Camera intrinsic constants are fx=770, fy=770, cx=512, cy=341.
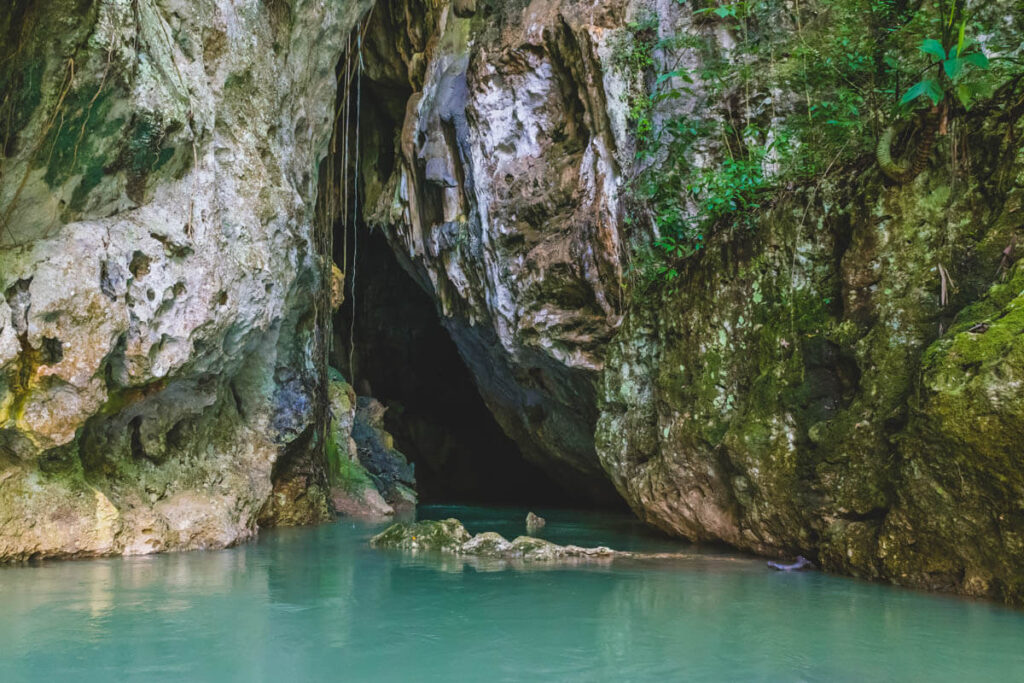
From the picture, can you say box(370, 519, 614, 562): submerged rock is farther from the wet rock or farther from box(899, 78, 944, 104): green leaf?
the wet rock

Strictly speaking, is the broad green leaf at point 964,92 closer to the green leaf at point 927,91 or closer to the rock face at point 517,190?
the green leaf at point 927,91

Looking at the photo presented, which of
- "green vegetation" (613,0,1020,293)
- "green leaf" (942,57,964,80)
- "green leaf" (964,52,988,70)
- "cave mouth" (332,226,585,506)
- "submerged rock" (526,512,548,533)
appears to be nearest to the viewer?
"green leaf" (964,52,988,70)

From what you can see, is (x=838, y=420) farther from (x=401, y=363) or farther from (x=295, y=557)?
(x=401, y=363)

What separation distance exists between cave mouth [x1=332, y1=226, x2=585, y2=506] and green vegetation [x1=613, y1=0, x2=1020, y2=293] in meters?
9.76

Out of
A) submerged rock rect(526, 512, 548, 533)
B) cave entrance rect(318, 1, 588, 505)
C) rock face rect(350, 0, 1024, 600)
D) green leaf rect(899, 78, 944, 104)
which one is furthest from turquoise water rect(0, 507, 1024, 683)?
cave entrance rect(318, 1, 588, 505)

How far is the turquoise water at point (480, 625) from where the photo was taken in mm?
3350

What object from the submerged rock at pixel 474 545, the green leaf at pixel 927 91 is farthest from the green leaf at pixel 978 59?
the submerged rock at pixel 474 545

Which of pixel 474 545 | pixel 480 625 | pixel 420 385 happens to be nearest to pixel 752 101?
pixel 474 545

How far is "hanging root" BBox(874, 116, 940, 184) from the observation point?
18.4 ft

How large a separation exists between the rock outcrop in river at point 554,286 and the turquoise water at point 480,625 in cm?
75

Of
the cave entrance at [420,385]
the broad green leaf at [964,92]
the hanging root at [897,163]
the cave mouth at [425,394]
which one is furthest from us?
the cave mouth at [425,394]

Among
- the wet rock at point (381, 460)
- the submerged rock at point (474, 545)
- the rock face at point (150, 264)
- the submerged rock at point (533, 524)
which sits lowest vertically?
the submerged rock at point (533, 524)

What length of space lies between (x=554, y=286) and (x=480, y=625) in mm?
5931

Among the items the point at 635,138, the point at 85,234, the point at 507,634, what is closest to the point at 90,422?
the point at 85,234
